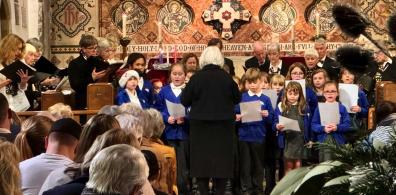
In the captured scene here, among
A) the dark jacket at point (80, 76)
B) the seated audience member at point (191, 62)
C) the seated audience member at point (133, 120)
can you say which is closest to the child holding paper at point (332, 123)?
the seated audience member at point (191, 62)

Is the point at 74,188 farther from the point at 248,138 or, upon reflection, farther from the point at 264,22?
the point at 264,22

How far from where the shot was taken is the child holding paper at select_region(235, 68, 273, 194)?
878cm

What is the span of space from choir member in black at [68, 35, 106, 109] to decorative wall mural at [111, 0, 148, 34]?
5016 mm

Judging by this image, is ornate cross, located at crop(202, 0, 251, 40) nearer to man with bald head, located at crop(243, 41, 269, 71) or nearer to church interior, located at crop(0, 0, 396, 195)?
church interior, located at crop(0, 0, 396, 195)

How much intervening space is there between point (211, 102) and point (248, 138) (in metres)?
0.78

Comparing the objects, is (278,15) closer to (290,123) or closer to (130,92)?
(290,123)

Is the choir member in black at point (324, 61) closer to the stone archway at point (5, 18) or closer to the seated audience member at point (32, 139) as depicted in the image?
the stone archway at point (5, 18)

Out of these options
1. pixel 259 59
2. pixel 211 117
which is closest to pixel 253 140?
pixel 211 117

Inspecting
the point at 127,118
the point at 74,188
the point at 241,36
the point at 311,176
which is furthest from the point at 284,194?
the point at 241,36

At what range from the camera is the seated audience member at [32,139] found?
4.52 m

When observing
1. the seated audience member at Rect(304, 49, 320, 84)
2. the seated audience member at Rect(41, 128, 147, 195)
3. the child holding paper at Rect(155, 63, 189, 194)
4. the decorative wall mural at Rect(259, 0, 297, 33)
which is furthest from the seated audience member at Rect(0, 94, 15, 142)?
the decorative wall mural at Rect(259, 0, 297, 33)

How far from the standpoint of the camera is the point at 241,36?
1382cm

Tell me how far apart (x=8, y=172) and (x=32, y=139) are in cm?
172

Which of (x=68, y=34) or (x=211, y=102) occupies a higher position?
(x=68, y=34)
